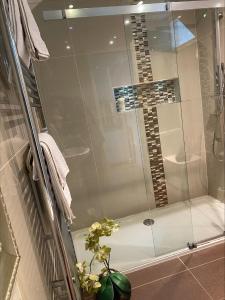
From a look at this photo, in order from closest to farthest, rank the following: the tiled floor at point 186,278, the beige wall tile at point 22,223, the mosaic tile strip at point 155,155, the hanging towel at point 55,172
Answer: the beige wall tile at point 22,223, the hanging towel at point 55,172, the tiled floor at point 186,278, the mosaic tile strip at point 155,155

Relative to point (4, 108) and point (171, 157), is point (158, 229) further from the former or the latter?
point (4, 108)

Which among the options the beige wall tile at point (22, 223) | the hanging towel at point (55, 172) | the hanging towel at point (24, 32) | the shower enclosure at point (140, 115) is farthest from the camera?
the shower enclosure at point (140, 115)

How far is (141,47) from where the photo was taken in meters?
2.40

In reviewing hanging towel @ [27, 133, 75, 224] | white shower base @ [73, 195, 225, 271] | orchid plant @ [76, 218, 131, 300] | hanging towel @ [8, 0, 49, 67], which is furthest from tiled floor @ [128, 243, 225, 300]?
hanging towel @ [8, 0, 49, 67]

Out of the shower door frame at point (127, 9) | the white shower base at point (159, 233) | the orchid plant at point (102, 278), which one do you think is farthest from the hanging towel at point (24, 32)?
the white shower base at point (159, 233)

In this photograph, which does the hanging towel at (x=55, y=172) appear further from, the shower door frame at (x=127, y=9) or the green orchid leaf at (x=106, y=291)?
the shower door frame at (x=127, y=9)

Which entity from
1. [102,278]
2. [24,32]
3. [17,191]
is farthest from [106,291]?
[24,32]

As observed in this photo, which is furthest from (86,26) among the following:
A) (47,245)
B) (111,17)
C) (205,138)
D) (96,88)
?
(47,245)

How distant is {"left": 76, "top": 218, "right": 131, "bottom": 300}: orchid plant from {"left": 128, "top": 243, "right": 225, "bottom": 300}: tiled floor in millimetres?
236

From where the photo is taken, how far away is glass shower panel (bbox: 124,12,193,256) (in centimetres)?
231

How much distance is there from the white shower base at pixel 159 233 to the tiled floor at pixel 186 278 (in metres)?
0.12

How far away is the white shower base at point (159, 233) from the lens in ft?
6.79

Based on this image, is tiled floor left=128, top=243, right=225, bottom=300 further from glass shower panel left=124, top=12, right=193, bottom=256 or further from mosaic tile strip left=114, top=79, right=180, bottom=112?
mosaic tile strip left=114, top=79, right=180, bottom=112

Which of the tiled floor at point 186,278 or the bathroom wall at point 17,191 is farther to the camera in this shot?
the tiled floor at point 186,278
